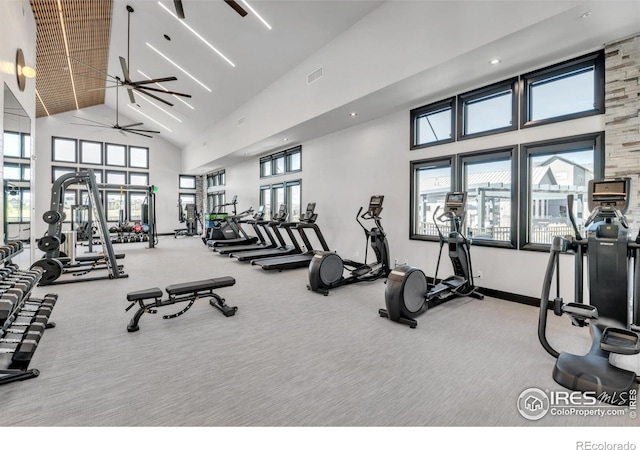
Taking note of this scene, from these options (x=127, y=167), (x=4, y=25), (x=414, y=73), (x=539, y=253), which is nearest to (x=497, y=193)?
(x=539, y=253)

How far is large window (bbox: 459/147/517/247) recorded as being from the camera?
14.9ft

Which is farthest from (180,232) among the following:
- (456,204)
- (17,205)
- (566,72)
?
(566,72)

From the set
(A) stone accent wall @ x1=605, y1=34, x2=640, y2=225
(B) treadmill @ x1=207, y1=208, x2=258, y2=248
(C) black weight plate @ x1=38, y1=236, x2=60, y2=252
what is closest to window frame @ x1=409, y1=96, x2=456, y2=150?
(A) stone accent wall @ x1=605, y1=34, x2=640, y2=225

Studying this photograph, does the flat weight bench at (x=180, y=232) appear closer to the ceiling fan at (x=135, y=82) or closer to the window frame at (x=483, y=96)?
the ceiling fan at (x=135, y=82)

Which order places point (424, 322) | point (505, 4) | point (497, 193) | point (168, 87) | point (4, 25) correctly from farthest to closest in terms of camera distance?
point (168, 87) < point (497, 193) < point (4, 25) < point (424, 322) < point (505, 4)

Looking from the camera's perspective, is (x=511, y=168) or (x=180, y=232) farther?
(x=180, y=232)

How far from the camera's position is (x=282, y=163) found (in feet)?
A: 33.0

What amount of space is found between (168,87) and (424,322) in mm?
10562

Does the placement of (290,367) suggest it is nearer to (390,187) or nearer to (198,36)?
(390,187)

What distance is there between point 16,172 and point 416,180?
680 cm

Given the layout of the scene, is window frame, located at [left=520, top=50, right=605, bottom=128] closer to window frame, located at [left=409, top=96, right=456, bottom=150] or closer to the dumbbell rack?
window frame, located at [left=409, top=96, right=456, bottom=150]

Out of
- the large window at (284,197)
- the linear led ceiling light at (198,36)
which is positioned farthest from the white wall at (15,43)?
the large window at (284,197)

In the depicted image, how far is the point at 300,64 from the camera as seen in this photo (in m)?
6.98
